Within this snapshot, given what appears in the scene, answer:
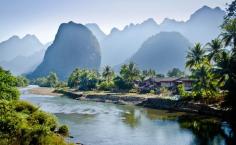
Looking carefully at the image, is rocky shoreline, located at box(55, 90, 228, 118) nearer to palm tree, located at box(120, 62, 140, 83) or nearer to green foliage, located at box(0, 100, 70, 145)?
palm tree, located at box(120, 62, 140, 83)

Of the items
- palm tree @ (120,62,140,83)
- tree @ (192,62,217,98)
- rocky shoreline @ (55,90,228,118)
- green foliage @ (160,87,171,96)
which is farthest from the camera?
palm tree @ (120,62,140,83)

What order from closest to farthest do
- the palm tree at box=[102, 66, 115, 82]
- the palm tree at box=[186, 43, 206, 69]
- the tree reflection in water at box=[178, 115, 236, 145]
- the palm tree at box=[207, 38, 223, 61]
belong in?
the tree reflection in water at box=[178, 115, 236, 145], the palm tree at box=[207, 38, 223, 61], the palm tree at box=[186, 43, 206, 69], the palm tree at box=[102, 66, 115, 82]

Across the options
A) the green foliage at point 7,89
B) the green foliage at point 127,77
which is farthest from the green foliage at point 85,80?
the green foliage at point 7,89

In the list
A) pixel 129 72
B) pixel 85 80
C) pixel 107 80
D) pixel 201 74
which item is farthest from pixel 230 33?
pixel 85 80

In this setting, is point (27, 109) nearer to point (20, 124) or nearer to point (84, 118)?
point (20, 124)

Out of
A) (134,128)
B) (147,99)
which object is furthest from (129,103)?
(134,128)

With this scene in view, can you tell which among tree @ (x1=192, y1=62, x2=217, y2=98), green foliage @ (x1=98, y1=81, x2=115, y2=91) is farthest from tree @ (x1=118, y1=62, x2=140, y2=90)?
tree @ (x1=192, y1=62, x2=217, y2=98)

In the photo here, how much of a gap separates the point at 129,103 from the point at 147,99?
17.9 feet

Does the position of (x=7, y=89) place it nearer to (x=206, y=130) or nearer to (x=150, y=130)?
(x=150, y=130)

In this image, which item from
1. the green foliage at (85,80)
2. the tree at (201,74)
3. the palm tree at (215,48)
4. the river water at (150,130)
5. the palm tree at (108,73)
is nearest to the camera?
the river water at (150,130)

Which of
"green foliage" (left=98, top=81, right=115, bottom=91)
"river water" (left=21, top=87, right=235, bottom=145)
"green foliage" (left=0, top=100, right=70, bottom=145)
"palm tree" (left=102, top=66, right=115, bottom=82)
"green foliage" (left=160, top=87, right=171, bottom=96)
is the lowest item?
"river water" (left=21, top=87, right=235, bottom=145)

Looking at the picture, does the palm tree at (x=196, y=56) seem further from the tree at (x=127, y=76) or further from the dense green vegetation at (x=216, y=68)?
the tree at (x=127, y=76)

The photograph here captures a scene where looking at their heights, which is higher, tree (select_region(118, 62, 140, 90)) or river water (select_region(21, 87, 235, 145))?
tree (select_region(118, 62, 140, 90))

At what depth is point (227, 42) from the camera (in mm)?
65875
